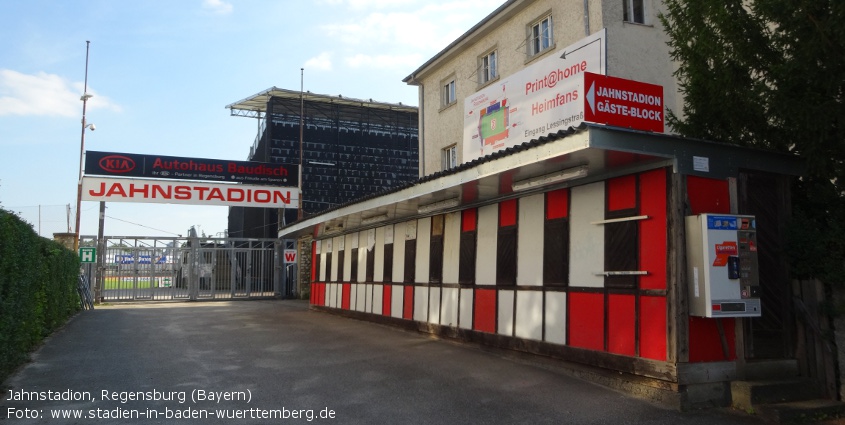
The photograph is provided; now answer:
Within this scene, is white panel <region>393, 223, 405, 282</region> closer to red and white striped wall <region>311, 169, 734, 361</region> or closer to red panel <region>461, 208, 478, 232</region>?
red and white striped wall <region>311, 169, 734, 361</region>

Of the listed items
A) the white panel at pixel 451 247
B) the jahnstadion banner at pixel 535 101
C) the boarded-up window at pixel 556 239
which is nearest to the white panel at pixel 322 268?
the jahnstadion banner at pixel 535 101

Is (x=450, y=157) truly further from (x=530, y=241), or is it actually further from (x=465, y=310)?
(x=530, y=241)

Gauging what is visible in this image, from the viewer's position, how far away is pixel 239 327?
14.7m

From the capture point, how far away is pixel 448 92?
20.0 m

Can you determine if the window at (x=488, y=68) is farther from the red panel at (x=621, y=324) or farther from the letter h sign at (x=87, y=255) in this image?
the letter h sign at (x=87, y=255)

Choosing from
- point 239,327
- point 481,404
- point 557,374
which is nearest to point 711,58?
point 557,374

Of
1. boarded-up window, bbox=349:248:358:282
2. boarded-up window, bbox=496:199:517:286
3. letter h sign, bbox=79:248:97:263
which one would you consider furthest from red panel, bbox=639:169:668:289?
letter h sign, bbox=79:248:97:263

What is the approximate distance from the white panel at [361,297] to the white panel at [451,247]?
4.68 m

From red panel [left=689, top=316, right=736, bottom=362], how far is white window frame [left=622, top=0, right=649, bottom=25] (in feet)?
28.6

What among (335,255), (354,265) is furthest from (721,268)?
(335,255)

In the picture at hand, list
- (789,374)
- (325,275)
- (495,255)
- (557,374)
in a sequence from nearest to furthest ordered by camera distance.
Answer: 1. (789,374)
2. (557,374)
3. (495,255)
4. (325,275)

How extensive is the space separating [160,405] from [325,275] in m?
13.3

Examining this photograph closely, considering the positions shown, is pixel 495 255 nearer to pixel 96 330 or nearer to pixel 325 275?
pixel 96 330

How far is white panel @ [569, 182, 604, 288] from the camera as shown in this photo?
317 inches
